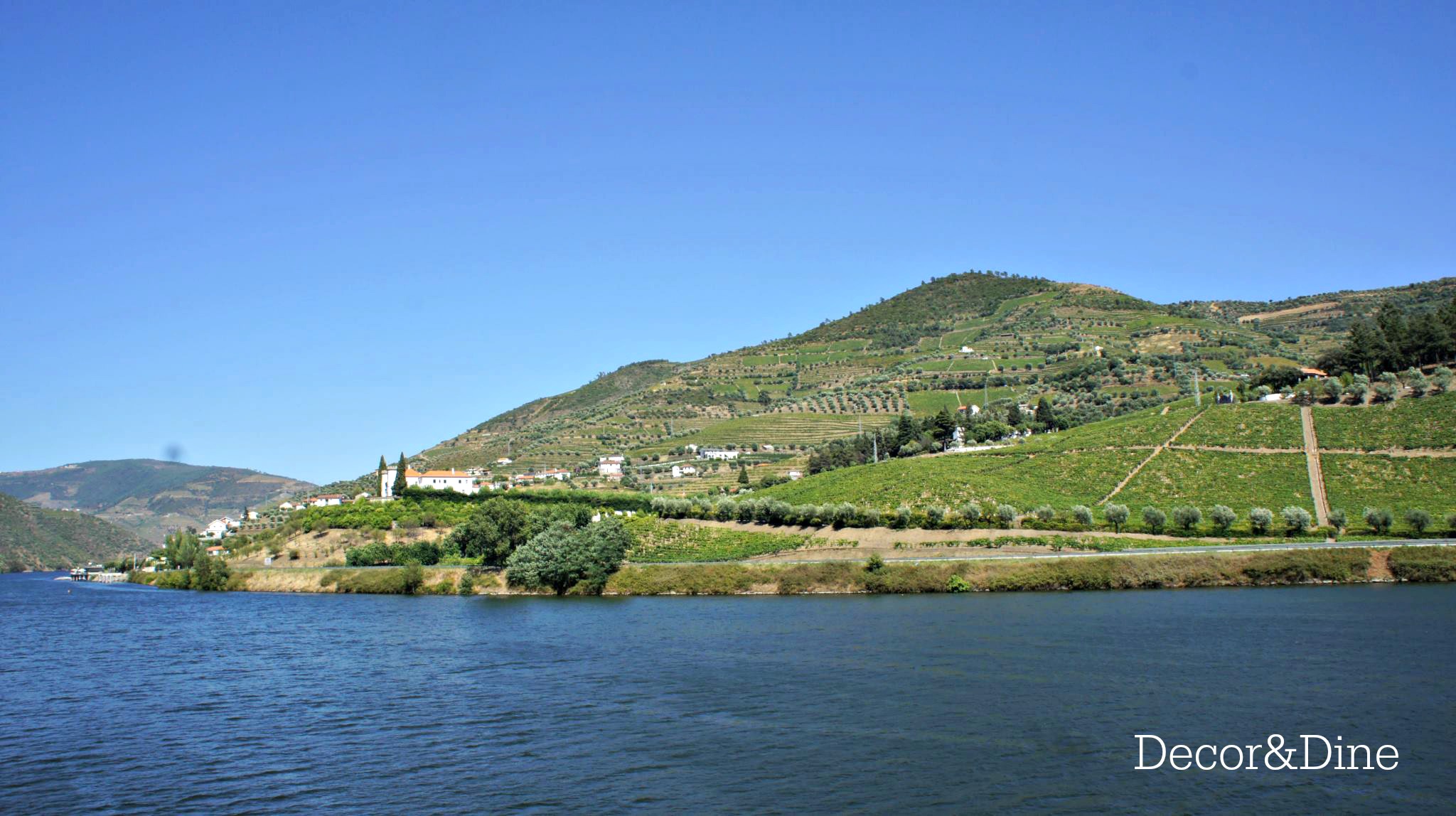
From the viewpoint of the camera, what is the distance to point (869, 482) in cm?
8575

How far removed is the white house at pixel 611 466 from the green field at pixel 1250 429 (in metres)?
79.8

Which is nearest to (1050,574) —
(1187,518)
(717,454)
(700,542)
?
(1187,518)

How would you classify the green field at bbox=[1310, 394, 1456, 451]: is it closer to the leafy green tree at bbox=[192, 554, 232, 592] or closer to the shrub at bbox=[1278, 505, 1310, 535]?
the shrub at bbox=[1278, 505, 1310, 535]

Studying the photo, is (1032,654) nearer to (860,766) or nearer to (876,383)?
(860,766)

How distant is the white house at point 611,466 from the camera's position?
465 feet

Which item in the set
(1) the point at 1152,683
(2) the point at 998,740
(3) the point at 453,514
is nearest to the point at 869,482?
(3) the point at 453,514

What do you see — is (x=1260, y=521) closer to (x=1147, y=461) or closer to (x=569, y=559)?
(x=1147, y=461)

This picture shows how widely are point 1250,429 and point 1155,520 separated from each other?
22157 mm

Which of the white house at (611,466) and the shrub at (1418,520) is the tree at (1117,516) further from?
the white house at (611,466)

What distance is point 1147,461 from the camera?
255ft

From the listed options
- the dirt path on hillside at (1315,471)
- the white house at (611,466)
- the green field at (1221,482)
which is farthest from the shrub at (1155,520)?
the white house at (611,466)

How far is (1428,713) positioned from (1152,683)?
715 centimetres

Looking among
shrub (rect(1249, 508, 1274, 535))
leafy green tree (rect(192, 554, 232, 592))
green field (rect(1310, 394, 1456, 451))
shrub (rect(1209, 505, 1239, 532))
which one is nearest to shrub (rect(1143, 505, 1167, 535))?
shrub (rect(1209, 505, 1239, 532))

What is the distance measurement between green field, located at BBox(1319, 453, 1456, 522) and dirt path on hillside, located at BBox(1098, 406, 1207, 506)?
37.5 ft
